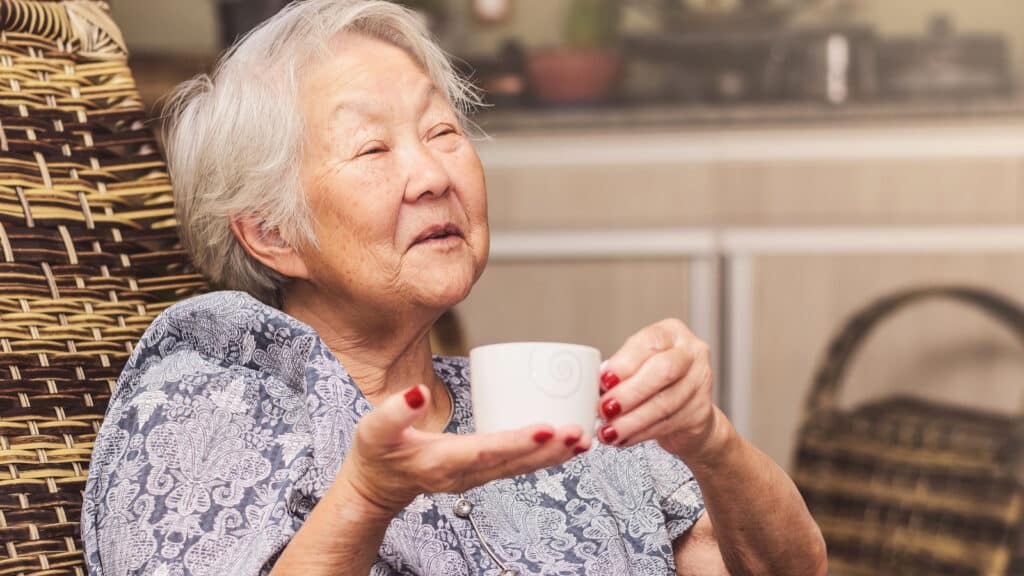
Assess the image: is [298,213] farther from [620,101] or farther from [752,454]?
[620,101]

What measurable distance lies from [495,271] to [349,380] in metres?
2.00

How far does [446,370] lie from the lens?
1397 mm

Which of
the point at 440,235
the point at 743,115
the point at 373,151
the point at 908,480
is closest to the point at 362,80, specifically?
the point at 373,151

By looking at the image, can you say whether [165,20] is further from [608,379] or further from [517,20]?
[608,379]

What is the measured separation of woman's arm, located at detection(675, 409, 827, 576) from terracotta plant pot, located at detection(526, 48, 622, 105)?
85.7 inches

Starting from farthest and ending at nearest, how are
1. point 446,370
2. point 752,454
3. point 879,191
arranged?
point 879,191, point 446,370, point 752,454

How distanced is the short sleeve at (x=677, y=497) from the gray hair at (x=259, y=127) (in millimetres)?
447

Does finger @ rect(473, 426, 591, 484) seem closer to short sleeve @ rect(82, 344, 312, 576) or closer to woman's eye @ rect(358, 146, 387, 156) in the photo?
short sleeve @ rect(82, 344, 312, 576)

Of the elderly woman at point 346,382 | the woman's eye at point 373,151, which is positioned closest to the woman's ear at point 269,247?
the elderly woman at point 346,382

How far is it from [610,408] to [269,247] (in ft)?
1.68

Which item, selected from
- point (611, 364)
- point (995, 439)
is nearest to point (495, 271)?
point (995, 439)

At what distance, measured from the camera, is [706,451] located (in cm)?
106

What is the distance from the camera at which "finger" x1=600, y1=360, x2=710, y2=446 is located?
36.4 inches

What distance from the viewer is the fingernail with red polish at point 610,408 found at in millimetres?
916
